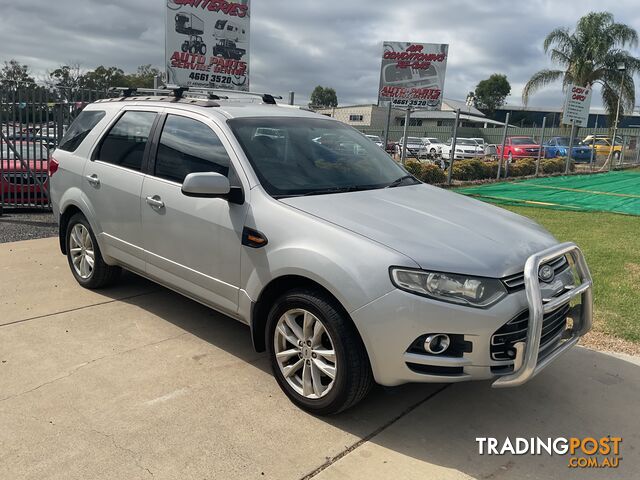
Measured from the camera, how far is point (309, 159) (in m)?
3.88

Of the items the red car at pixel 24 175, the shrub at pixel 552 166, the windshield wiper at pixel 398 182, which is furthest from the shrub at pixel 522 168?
the windshield wiper at pixel 398 182

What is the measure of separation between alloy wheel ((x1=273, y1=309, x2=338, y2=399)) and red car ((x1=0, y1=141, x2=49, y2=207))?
7462 millimetres

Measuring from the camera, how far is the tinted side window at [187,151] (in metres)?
3.78

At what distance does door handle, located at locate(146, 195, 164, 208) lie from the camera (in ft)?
13.1

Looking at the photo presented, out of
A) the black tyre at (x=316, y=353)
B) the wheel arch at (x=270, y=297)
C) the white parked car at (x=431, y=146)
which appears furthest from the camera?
the white parked car at (x=431, y=146)

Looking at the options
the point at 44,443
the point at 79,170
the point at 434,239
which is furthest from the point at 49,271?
the point at 434,239

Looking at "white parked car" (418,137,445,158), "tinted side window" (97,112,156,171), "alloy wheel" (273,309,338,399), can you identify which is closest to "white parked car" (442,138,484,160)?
"white parked car" (418,137,445,158)

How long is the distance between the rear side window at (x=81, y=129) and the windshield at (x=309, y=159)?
6.23ft

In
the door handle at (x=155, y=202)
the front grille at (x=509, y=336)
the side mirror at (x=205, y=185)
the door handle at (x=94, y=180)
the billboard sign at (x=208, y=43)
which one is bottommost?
the front grille at (x=509, y=336)

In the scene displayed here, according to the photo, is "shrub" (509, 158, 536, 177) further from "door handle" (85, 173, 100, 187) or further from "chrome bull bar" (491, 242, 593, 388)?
"chrome bull bar" (491, 242, 593, 388)

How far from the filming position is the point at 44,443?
2.87 metres

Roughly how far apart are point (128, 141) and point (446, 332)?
317 cm

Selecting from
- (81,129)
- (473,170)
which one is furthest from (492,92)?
(81,129)

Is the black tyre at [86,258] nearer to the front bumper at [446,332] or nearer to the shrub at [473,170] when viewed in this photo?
the front bumper at [446,332]
